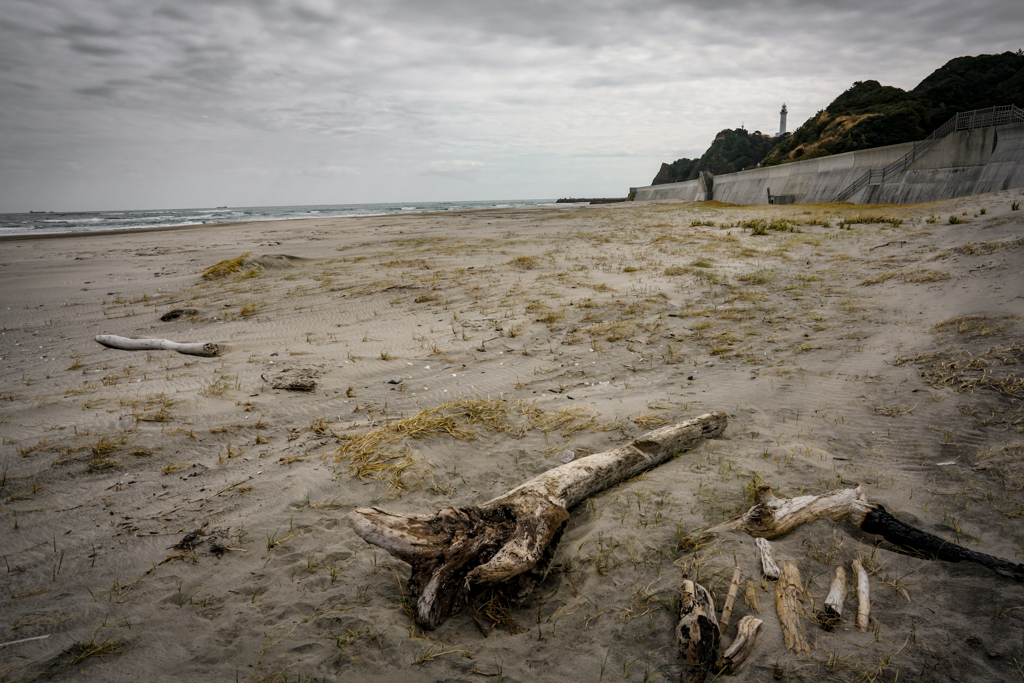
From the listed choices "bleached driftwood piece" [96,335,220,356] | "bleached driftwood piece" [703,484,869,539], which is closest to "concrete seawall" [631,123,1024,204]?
"bleached driftwood piece" [703,484,869,539]

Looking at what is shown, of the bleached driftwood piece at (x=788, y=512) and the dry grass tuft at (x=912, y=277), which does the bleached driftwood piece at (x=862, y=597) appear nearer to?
the bleached driftwood piece at (x=788, y=512)

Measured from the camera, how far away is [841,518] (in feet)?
9.68

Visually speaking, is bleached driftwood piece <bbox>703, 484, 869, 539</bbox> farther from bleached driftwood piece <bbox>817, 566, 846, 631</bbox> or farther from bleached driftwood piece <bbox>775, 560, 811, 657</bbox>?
bleached driftwood piece <bbox>817, 566, 846, 631</bbox>

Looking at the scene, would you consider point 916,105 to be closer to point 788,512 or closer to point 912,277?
point 912,277

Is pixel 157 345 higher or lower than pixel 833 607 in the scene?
higher

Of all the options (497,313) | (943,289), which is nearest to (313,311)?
(497,313)

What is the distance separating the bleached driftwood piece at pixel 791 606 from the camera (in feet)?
7.24

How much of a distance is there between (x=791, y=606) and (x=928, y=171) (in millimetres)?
28762

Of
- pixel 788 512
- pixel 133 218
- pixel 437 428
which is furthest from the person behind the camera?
pixel 133 218

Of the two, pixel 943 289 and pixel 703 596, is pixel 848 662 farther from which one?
pixel 943 289

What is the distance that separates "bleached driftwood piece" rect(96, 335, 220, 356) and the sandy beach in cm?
14

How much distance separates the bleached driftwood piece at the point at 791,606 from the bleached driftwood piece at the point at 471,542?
124cm

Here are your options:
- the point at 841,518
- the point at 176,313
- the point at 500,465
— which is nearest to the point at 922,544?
the point at 841,518

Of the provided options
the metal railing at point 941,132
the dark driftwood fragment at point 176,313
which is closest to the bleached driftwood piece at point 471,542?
the dark driftwood fragment at point 176,313
